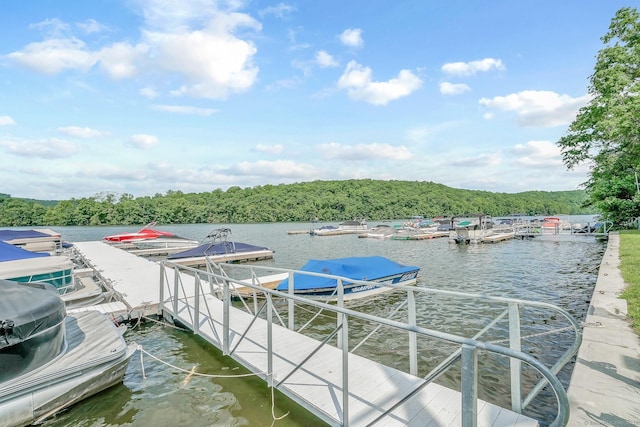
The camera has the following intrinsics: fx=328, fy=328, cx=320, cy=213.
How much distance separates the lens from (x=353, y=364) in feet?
16.1

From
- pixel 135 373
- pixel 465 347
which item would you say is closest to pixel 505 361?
pixel 465 347

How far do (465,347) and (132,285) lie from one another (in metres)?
12.2

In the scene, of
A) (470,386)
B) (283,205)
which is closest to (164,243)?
(470,386)

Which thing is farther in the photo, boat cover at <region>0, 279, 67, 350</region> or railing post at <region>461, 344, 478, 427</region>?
boat cover at <region>0, 279, 67, 350</region>

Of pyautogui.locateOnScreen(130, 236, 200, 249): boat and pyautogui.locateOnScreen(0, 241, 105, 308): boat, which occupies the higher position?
pyautogui.locateOnScreen(0, 241, 105, 308): boat

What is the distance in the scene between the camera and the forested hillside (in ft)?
293

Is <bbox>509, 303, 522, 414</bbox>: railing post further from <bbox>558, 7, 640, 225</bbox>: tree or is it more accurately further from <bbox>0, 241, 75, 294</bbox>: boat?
<bbox>558, 7, 640, 225</bbox>: tree

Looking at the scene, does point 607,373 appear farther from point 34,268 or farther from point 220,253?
point 220,253

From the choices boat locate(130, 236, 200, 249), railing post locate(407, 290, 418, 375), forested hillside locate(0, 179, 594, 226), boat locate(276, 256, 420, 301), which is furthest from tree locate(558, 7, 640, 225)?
forested hillside locate(0, 179, 594, 226)

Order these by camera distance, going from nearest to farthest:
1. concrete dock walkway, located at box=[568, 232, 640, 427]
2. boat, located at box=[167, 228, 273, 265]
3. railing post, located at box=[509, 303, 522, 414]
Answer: concrete dock walkway, located at box=[568, 232, 640, 427], railing post, located at box=[509, 303, 522, 414], boat, located at box=[167, 228, 273, 265]

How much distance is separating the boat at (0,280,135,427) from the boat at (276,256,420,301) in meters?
5.57

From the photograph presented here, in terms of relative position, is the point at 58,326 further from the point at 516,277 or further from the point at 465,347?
the point at 516,277

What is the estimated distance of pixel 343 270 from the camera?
452 inches

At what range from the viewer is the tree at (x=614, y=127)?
20031 mm
